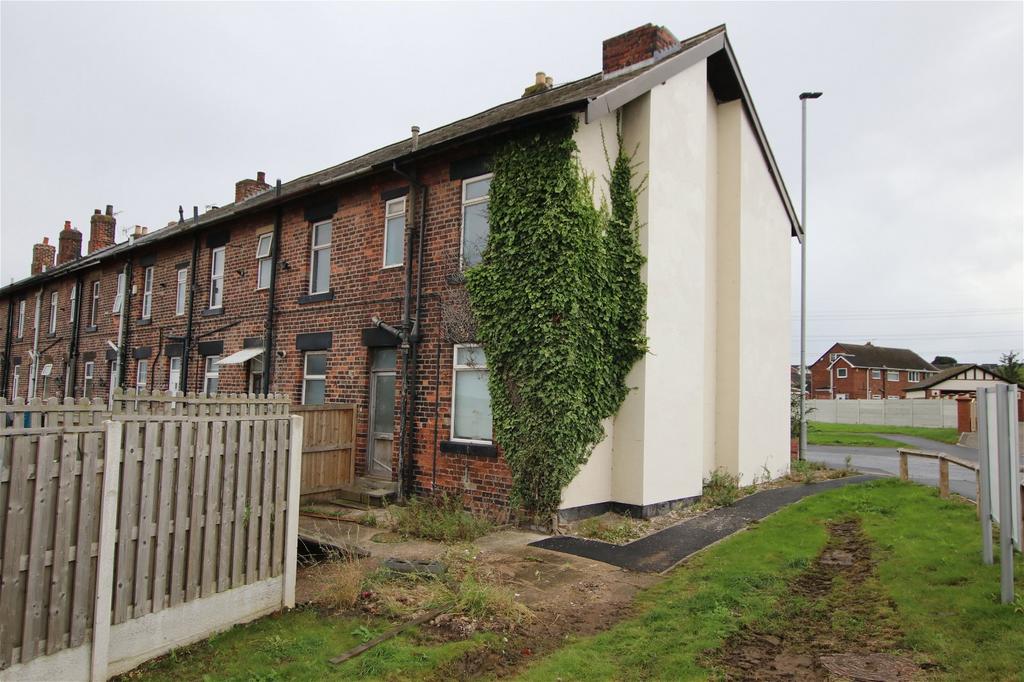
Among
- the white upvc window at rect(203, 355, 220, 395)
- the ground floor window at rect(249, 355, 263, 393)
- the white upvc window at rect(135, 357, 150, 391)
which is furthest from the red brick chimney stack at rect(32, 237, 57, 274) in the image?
the ground floor window at rect(249, 355, 263, 393)

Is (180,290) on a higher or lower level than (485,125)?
lower

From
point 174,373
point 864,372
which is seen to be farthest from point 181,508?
point 864,372

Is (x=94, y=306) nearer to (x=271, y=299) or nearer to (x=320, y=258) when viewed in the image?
(x=271, y=299)

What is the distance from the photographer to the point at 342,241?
14102 mm

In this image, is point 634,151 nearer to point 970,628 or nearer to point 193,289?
point 970,628

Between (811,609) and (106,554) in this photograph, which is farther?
(811,609)

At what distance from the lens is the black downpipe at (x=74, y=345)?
22938 mm

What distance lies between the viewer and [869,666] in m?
5.25

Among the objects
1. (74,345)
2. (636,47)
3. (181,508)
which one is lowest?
(181,508)

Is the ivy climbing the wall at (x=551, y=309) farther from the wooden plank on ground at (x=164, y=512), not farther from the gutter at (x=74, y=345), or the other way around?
the gutter at (x=74, y=345)

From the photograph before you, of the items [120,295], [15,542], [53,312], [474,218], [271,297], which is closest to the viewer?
[15,542]

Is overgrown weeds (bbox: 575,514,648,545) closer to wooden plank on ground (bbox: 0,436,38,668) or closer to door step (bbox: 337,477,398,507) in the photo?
door step (bbox: 337,477,398,507)

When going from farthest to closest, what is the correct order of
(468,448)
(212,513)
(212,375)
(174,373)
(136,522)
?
(174,373) < (212,375) < (468,448) < (212,513) < (136,522)

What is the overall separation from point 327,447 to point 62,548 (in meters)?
8.09
